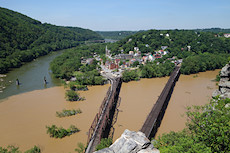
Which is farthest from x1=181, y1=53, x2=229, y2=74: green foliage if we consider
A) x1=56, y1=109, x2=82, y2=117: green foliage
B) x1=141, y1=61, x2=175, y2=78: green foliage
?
x1=56, y1=109, x2=82, y2=117: green foliage

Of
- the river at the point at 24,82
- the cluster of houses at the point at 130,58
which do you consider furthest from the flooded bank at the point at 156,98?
the river at the point at 24,82

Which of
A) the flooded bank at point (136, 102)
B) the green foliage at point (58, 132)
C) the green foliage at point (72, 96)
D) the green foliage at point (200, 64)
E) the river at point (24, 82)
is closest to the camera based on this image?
the green foliage at point (58, 132)

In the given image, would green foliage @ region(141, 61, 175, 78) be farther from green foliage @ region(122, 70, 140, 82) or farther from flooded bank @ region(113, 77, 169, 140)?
green foliage @ region(122, 70, 140, 82)

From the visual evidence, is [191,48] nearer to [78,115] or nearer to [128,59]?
[128,59]

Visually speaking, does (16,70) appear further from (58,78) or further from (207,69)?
(207,69)

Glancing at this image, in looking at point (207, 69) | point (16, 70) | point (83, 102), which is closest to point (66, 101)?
point (83, 102)

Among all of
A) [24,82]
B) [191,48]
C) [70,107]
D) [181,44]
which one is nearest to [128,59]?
[181,44]

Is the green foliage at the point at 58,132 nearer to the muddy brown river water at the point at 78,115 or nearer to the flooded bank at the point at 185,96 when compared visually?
the muddy brown river water at the point at 78,115

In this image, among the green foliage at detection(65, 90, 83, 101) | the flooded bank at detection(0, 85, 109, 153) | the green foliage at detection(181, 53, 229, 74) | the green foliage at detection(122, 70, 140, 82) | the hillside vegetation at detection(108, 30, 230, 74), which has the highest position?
the hillside vegetation at detection(108, 30, 230, 74)

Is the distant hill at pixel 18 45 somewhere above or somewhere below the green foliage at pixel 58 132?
above
